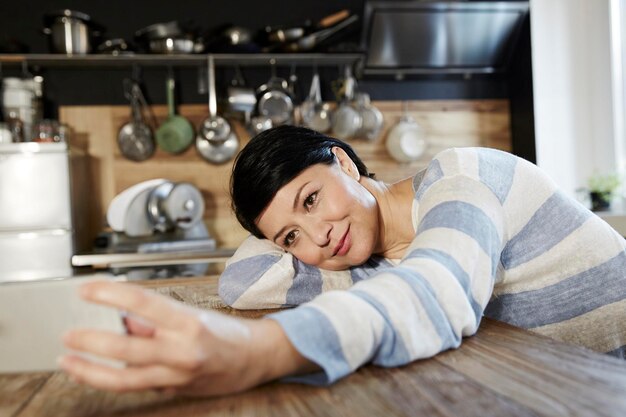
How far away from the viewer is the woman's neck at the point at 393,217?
115 centimetres

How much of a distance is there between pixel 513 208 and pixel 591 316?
0.79 ft

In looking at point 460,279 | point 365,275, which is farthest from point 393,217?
point 460,279

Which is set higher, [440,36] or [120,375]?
[440,36]

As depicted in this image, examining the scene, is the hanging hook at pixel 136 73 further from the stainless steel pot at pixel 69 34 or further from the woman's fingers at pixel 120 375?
the woman's fingers at pixel 120 375

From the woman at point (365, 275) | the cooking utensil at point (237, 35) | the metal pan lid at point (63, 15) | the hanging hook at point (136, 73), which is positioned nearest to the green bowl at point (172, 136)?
the hanging hook at point (136, 73)

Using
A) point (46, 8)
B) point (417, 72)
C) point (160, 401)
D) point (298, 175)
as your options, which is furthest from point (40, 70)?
point (160, 401)

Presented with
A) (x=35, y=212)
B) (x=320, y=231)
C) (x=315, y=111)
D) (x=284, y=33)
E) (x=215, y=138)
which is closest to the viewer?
(x=320, y=231)

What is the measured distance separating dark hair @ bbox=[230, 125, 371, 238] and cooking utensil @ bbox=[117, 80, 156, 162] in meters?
2.29

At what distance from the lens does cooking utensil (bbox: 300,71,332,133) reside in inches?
133

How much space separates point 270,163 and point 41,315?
54 centimetres

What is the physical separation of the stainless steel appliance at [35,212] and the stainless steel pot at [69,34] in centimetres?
53

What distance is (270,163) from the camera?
1048 mm

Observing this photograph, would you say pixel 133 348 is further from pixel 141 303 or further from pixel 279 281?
pixel 279 281

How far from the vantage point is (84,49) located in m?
3.07
